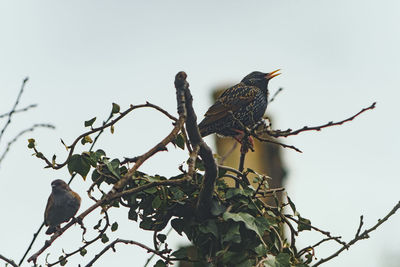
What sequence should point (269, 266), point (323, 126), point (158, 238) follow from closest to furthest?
point (323, 126) < point (269, 266) < point (158, 238)

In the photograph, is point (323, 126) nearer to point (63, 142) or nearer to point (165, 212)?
point (165, 212)

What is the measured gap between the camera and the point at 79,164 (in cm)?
275

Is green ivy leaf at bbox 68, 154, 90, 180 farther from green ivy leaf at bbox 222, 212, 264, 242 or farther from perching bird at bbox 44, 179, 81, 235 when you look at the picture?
green ivy leaf at bbox 222, 212, 264, 242

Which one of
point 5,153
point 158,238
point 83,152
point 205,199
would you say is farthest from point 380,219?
point 5,153

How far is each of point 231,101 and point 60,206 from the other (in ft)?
6.29

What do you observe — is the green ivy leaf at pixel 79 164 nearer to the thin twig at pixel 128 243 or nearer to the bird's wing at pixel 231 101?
the thin twig at pixel 128 243

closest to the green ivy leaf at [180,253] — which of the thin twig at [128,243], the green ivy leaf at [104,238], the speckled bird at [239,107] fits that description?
the thin twig at [128,243]

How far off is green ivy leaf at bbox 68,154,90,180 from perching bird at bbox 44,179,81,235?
426 mm

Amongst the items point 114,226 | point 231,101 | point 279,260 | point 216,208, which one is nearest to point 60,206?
point 114,226

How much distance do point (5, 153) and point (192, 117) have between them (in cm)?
104

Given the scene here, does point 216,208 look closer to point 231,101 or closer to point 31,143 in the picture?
point 31,143

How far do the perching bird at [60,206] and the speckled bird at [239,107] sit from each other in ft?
4.23

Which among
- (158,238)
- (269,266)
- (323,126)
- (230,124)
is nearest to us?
(323,126)

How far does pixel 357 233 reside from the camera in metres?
2.85
